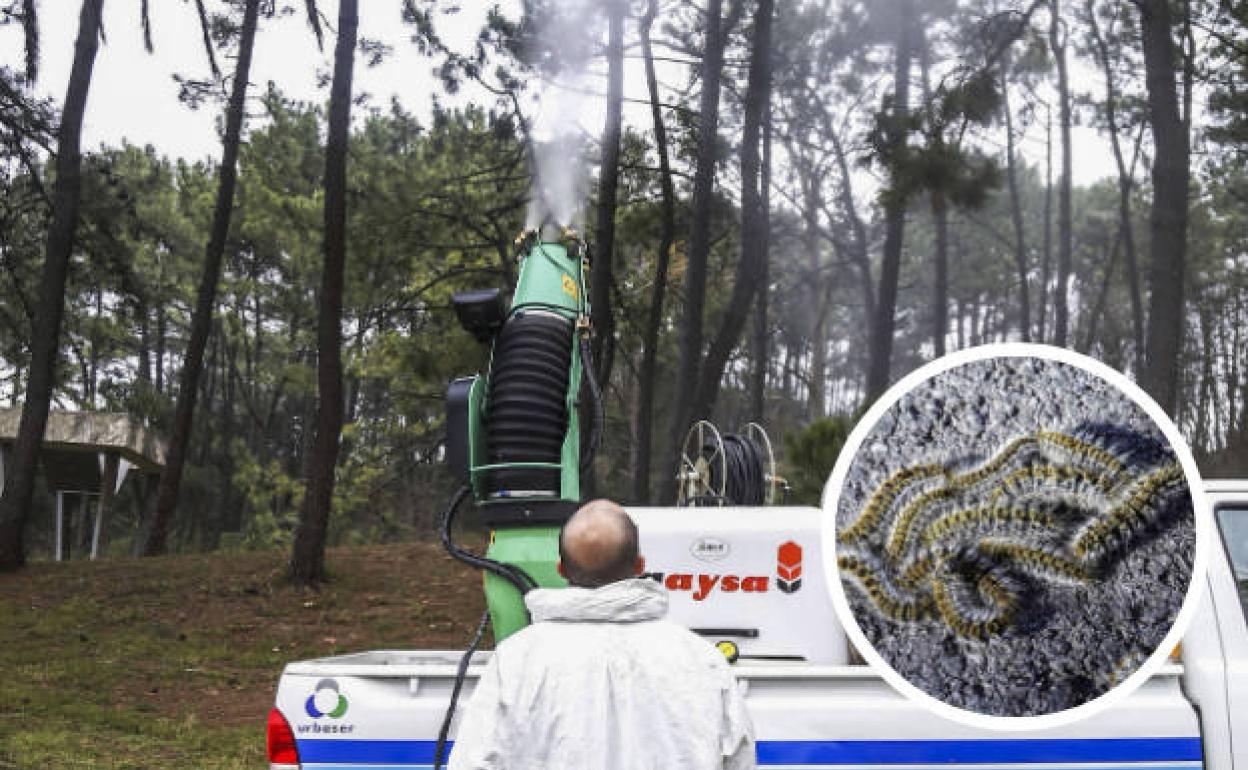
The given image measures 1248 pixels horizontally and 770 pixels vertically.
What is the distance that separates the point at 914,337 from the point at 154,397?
36.5m

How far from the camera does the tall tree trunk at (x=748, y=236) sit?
1817 centimetres

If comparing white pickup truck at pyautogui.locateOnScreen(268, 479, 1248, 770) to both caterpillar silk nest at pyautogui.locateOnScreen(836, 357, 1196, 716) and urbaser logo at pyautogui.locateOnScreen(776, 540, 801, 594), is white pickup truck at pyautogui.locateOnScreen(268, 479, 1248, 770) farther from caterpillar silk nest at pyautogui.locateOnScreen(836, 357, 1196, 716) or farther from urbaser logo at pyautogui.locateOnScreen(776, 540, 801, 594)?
urbaser logo at pyautogui.locateOnScreen(776, 540, 801, 594)

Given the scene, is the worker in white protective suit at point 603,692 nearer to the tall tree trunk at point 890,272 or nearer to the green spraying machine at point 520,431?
the green spraying machine at point 520,431

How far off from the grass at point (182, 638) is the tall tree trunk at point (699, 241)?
3.87m

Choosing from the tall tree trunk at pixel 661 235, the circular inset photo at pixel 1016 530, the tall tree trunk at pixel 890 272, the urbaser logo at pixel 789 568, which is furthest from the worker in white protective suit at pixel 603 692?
the tall tree trunk at pixel 890 272

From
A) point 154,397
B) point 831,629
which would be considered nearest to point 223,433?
point 154,397

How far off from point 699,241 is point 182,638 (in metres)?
8.79

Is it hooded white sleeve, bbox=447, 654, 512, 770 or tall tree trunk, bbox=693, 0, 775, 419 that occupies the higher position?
tall tree trunk, bbox=693, 0, 775, 419

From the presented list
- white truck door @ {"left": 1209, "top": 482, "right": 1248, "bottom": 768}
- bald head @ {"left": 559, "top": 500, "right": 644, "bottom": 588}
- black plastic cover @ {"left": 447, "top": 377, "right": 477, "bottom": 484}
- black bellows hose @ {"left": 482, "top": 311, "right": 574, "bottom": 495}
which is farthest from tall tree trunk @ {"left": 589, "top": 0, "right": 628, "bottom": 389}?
bald head @ {"left": 559, "top": 500, "right": 644, "bottom": 588}

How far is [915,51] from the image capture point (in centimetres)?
2686

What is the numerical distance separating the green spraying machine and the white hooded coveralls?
2446 mm

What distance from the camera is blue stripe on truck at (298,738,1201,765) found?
3.80 metres

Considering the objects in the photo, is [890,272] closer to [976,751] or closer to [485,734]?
[976,751]

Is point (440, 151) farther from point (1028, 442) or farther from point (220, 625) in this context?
point (1028, 442)
